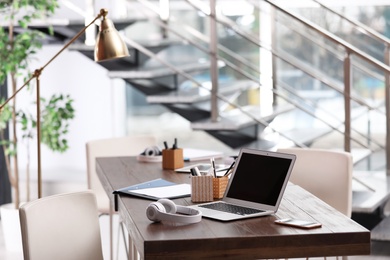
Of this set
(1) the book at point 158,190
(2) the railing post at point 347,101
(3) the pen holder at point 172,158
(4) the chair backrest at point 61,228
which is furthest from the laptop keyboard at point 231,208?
(2) the railing post at point 347,101

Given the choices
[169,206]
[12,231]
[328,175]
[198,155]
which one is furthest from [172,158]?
[12,231]

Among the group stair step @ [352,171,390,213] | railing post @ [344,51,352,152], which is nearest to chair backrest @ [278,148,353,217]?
stair step @ [352,171,390,213]

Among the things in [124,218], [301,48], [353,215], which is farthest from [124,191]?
[301,48]

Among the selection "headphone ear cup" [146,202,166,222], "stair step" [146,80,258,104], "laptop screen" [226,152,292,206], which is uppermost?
"stair step" [146,80,258,104]

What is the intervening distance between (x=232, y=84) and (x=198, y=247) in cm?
379

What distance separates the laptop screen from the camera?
9.89 feet

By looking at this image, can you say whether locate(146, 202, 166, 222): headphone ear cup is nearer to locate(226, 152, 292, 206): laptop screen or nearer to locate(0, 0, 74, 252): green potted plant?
locate(226, 152, 292, 206): laptop screen

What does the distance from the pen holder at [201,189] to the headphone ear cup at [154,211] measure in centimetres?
37

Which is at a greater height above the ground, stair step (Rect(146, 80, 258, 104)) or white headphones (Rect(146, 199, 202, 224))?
stair step (Rect(146, 80, 258, 104))

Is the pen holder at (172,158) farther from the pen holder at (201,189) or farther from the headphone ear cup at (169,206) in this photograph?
the headphone ear cup at (169,206)

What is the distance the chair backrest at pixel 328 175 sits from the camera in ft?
13.3

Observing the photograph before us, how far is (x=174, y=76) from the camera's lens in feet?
19.0

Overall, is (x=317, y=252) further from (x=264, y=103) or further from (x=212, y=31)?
(x=264, y=103)

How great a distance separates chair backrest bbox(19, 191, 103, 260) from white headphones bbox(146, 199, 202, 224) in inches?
14.2
